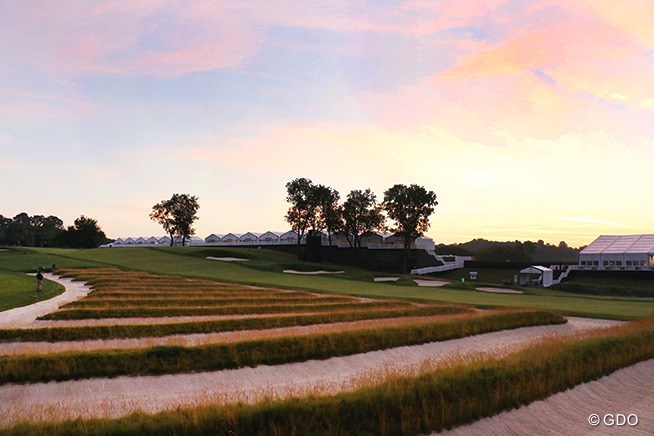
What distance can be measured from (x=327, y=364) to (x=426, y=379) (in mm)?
5411

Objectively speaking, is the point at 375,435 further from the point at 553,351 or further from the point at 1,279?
the point at 1,279

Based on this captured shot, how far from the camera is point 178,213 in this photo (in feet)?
394

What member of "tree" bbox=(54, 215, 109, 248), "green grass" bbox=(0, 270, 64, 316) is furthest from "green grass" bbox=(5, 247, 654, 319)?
"tree" bbox=(54, 215, 109, 248)

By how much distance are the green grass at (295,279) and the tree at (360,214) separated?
66.1ft

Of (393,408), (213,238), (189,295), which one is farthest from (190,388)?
(213,238)

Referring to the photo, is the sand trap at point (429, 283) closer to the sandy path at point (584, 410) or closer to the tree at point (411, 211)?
the tree at point (411, 211)

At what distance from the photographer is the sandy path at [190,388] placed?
13.2 meters

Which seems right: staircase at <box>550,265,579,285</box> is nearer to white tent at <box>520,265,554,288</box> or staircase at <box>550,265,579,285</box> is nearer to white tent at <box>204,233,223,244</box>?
white tent at <box>520,265,554,288</box>

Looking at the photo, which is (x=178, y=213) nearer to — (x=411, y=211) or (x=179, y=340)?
(x=411, y=211)

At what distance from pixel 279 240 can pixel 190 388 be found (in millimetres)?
108807

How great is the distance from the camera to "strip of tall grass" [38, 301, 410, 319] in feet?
82.6

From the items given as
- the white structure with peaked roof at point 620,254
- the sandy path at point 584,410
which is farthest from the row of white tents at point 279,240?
the sandy path at point 584,410

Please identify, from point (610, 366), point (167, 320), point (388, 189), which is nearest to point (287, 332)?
point (167, 320)

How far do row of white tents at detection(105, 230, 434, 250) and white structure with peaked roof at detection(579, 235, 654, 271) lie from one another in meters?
30.4
